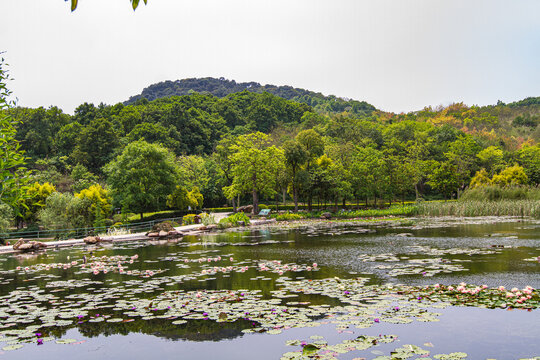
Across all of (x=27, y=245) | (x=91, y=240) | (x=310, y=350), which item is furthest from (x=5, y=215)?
(x=310, y=350)

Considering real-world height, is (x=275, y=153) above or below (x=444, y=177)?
above

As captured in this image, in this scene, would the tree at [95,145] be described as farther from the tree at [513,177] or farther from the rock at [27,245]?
the tree at [513,177]

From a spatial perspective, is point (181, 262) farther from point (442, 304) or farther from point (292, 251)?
point (442, 304)

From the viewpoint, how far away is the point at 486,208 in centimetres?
3434

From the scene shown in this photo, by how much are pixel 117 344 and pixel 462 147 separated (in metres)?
63.7

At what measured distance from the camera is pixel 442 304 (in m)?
7.94

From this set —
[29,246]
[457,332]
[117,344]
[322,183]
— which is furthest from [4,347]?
[322,183]

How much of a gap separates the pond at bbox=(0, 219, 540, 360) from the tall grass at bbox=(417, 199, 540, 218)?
20.4 meters

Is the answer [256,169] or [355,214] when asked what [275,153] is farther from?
[355,214]

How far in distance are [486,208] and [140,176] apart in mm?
31030

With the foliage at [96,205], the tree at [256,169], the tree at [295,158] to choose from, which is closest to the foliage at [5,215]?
the foliage at [96,205]

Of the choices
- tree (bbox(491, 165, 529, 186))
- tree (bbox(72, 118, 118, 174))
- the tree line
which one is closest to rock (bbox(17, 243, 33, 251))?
the tree line

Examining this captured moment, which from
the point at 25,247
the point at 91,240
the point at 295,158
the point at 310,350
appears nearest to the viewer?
the point at 310,350

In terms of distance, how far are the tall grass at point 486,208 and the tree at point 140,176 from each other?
83.5ft
